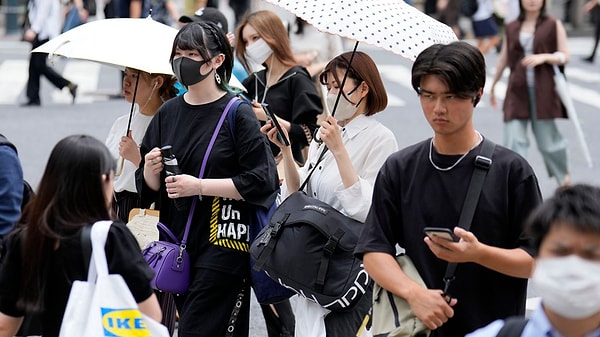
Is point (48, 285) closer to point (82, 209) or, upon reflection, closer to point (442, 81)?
point (82, 209)

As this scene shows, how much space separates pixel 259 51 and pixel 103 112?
7.88 metres

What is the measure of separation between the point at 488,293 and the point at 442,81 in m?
0.68

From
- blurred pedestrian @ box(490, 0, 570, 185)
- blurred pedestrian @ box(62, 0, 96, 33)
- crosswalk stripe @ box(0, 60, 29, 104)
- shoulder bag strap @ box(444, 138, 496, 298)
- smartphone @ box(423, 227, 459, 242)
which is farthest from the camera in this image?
blurred pedestrian @ box(62, 0, 96, 33)

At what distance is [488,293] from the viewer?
3.83 m

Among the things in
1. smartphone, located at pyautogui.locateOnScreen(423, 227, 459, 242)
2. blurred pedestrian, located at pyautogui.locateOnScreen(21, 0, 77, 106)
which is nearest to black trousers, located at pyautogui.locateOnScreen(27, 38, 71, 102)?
blurred pedestrian, located at pyautogui.locateOnScreen(21, 0, 77, 106)

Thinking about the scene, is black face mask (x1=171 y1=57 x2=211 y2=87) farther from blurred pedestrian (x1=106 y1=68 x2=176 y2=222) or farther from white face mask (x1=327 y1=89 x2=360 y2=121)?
blurred pedestrian (x1=106 y1=68 x2=176 y2=222)

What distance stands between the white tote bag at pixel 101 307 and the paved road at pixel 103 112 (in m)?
7.13

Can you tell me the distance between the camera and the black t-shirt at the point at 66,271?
142 inches

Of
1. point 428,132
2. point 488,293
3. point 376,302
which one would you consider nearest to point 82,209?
point 376,302

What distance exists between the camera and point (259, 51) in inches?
277

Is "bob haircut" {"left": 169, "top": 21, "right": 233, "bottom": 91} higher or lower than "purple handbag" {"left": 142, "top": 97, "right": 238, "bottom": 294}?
higher

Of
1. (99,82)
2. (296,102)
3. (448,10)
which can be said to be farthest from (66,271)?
(448,10)

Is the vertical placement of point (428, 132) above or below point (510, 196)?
below

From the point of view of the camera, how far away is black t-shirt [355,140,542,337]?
377 cm
